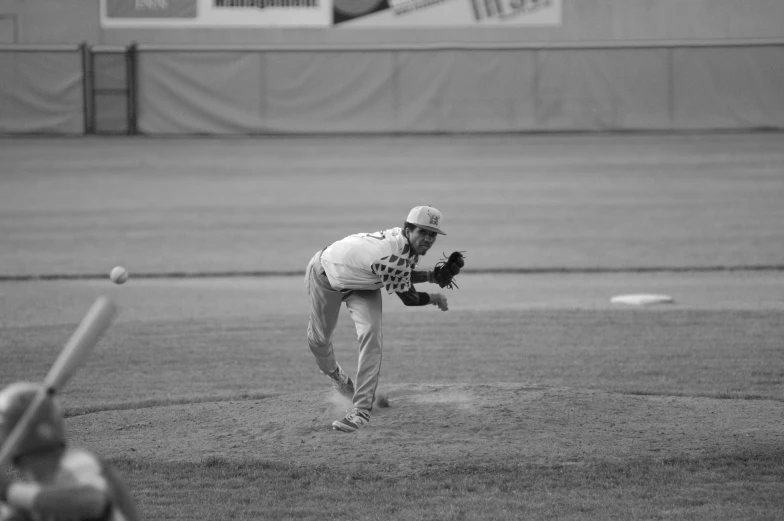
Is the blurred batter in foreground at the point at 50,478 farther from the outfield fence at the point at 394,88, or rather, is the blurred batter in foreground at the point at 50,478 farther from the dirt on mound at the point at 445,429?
the outfield fence at the point at 394,88

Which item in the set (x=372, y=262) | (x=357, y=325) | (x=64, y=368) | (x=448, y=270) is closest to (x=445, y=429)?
(x=357, y=325)

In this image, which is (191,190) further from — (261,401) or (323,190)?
(261,401)

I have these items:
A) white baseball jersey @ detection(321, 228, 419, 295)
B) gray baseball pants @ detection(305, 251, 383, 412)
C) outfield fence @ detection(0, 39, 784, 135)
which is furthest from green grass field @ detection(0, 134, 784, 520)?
white baseball jersey @ detection(321, 228, 419, 295)

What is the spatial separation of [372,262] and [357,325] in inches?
18.1

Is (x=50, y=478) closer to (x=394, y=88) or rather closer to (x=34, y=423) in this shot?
(x=34, y=423)

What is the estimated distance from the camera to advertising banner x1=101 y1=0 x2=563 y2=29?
19375 mm

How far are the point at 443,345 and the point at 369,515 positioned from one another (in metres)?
5.39

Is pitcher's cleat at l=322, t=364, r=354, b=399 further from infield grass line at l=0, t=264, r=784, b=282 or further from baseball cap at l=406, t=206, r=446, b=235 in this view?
infield grass line at l=0, t=264, r=784, b=282

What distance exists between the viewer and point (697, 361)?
987 centimetres

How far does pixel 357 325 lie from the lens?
6.87 m

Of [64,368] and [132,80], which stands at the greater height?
[132,80]

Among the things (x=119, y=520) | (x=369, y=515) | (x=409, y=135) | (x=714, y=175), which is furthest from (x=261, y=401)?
(x=714, y=175)

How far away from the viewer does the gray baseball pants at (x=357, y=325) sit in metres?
6.80

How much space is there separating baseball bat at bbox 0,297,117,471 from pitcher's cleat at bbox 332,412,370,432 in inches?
153
